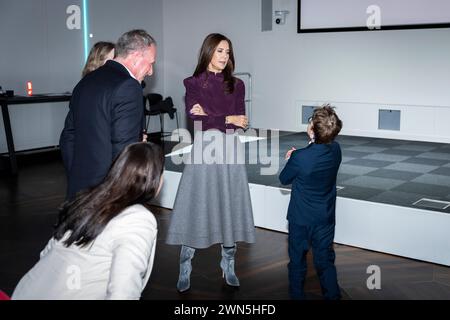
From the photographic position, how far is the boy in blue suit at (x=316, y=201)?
2.81m

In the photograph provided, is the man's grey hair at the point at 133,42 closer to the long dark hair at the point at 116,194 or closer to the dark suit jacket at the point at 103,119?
the dark suit jacket at the point at 103,119

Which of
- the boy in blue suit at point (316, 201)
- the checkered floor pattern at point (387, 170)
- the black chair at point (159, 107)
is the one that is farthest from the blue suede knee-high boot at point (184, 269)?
the black chair at point (159, 107)

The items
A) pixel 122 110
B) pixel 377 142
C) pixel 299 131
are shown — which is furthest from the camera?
pixel 299 131

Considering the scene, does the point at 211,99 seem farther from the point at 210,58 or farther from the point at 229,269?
the point at 229,269

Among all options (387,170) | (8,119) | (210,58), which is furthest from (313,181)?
(8,119)

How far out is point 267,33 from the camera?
857cm

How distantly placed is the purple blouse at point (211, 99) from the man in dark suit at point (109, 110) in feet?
1.90

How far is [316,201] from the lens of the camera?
2.84 m

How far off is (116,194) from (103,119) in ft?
2.83

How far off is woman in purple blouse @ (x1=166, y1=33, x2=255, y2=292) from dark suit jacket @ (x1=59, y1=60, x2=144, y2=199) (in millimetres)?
685

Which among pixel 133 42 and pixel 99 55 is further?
pixel 99 55
